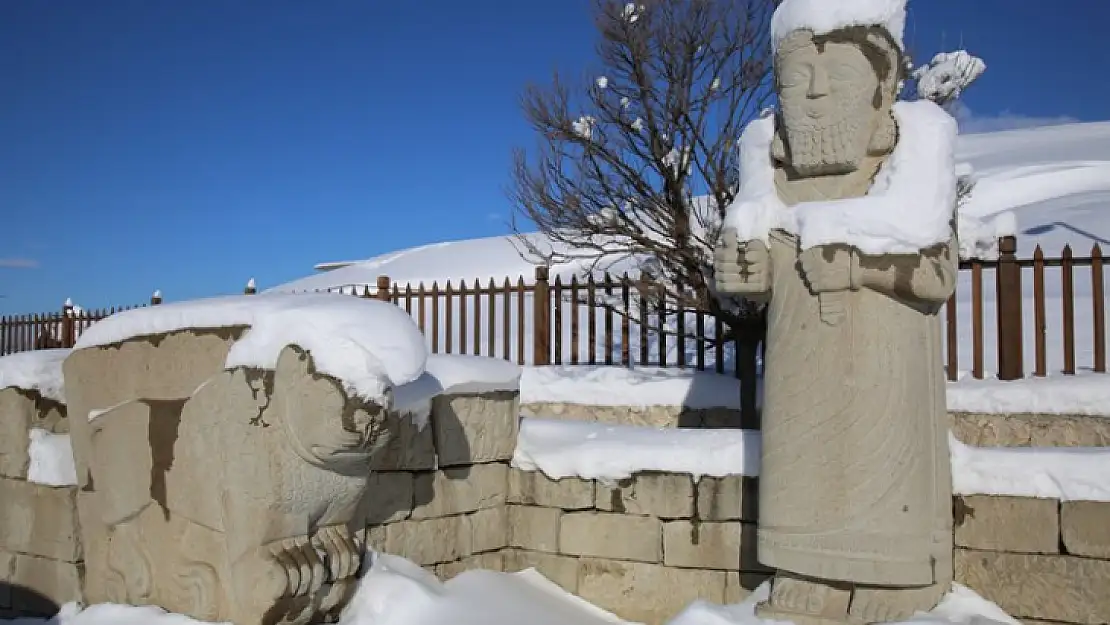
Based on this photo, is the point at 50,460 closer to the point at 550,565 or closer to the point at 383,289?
the point at 550,565

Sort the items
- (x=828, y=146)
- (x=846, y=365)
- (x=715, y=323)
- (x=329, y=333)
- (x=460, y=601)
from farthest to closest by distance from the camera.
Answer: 1. (x=715, y=323)
2. (x=460, y=601)
3. (x=828, y=146)
4. (x=846, y=365)
5. (x=329, y=333)

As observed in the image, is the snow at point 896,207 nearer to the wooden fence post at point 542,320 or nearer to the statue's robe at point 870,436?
the statue's robe at point 870,436

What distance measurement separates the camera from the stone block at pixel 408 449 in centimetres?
445

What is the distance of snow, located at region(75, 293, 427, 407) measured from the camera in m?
3.20

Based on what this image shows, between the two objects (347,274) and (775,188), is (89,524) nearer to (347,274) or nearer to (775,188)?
(775,188)

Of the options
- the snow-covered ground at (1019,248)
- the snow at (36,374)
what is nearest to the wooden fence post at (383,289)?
the snow-covered ground at (1019,248)

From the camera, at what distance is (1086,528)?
363 centimetres

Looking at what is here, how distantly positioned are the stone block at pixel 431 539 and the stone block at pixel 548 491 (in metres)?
0.39

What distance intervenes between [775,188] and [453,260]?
79.8 ft

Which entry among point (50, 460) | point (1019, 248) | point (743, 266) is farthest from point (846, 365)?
point (1019, 248)

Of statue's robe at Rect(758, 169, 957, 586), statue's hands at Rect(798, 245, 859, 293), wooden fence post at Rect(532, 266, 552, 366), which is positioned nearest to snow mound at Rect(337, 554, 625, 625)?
statue's robe at Rect(758, 169, 957, 586)

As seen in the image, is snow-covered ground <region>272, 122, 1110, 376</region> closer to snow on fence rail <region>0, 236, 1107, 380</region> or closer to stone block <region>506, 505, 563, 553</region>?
snow on fence rail <region>0, 236, 1107, 380</region>

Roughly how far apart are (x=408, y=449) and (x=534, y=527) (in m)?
0.97

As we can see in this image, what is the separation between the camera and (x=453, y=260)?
27.8 metres
